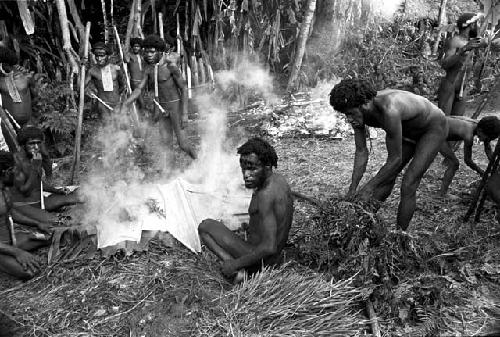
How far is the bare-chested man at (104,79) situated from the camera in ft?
21.2

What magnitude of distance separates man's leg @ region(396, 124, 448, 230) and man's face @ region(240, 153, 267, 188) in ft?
4.57

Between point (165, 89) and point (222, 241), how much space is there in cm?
307

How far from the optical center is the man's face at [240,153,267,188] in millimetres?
3219

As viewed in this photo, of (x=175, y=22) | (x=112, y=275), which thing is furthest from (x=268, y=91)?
(x=112, y=275)

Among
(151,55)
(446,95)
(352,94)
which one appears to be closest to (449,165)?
(446,95)

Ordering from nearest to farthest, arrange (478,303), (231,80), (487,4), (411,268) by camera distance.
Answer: (478,303)
(411,268)
(487,4)
(231,80)

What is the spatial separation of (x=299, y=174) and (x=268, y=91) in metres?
3.35

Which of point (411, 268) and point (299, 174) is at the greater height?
point (411, 268)

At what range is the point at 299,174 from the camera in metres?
5.94

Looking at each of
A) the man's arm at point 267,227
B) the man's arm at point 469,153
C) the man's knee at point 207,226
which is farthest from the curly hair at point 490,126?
the man's knee at point 207,226

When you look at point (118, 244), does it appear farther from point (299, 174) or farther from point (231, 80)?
point (231, 80)

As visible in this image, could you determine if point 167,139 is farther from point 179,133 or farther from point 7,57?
point 7,57

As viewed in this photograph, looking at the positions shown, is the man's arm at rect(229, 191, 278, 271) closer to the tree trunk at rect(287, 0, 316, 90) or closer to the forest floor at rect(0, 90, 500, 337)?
the forest floor at rect(0, 90, 500, 337)

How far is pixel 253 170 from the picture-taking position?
324cm
